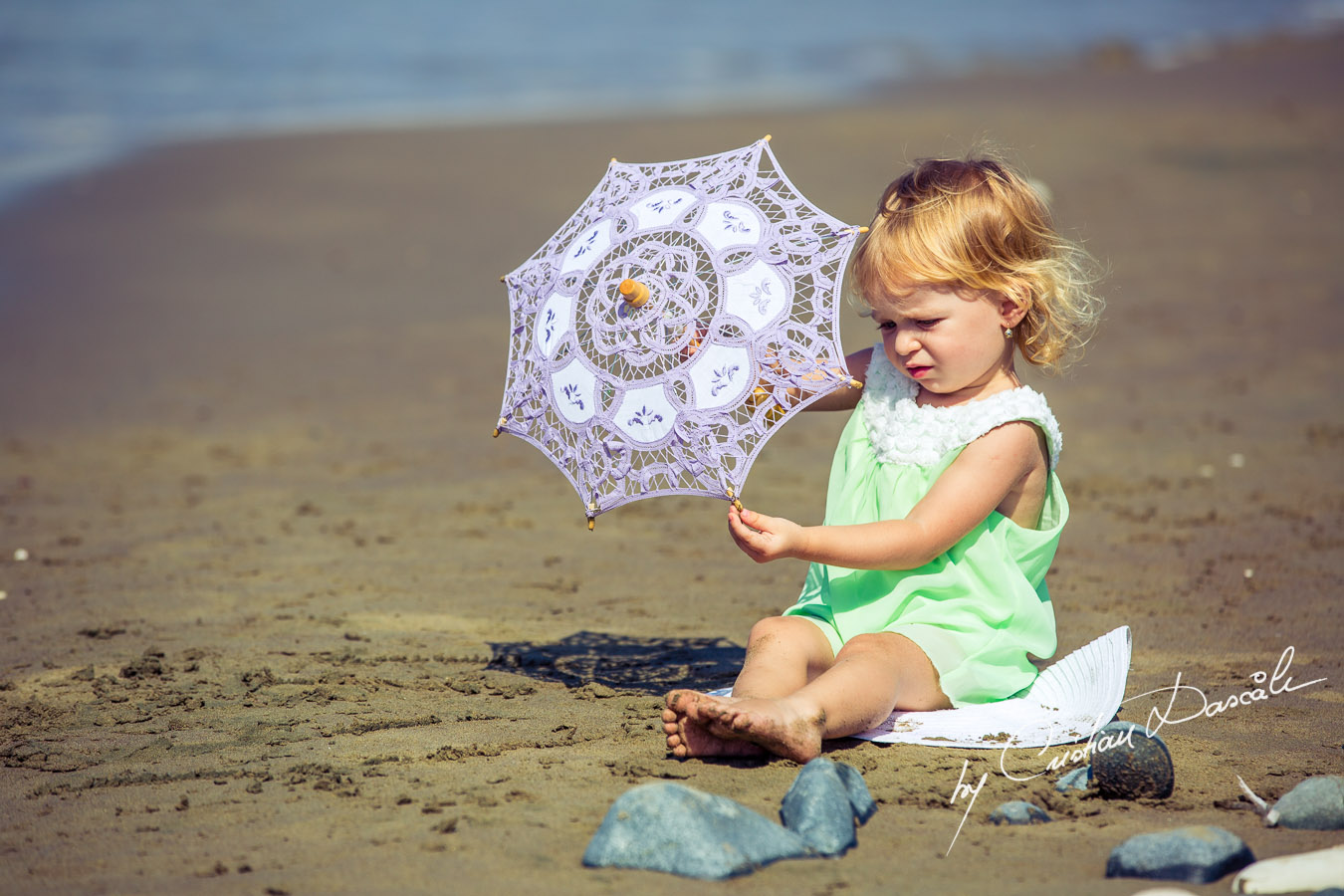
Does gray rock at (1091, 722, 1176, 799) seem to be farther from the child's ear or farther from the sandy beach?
the child's ear

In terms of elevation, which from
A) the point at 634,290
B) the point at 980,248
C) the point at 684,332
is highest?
the point at 980,248

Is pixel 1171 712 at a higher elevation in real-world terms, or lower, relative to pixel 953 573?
lower

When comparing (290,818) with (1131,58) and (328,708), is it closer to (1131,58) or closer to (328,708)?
(328,708)

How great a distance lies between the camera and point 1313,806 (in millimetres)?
2656

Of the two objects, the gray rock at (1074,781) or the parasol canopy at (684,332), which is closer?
the gray rock at (1074,781)

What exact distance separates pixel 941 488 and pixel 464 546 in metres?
2.60

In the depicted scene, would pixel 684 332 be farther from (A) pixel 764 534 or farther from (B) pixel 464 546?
(B) pixel 464 546

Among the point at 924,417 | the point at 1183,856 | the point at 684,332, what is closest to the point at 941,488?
the point at 924,417

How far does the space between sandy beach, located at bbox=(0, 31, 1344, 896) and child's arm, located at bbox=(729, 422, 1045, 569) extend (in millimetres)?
479

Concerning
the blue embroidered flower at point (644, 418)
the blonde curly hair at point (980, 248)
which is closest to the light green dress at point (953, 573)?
the blonde curly hair at point (980, 248)

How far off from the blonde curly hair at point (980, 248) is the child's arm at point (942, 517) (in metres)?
0.27

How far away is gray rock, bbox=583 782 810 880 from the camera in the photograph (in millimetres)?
2436

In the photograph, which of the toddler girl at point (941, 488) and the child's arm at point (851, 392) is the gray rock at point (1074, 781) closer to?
the toddler girl at point (941, 488)

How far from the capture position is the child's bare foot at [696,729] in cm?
288
